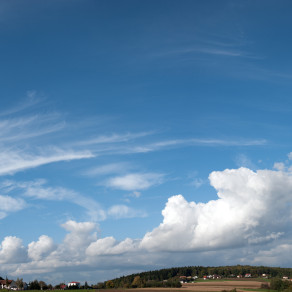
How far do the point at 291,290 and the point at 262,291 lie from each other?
3483 centimetres

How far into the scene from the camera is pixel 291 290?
163 metres

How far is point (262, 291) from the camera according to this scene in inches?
7662

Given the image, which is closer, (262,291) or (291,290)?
(291,290)
